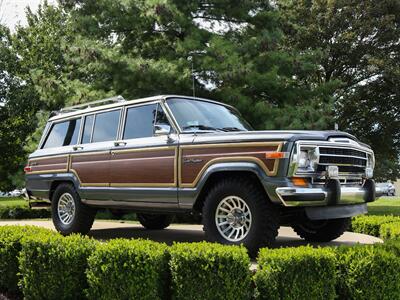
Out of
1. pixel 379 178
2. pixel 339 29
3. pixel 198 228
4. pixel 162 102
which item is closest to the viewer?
pixel 162 102

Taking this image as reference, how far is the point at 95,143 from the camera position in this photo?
8.16 metres

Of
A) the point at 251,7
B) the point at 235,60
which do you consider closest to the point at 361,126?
the point at 251,7

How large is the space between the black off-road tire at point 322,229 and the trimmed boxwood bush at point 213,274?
2598 mm

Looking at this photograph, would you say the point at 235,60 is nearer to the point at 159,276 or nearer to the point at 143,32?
the point at 143,32

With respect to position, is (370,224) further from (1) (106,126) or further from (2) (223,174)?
(1) (106,126)

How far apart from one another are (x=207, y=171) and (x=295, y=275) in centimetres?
174

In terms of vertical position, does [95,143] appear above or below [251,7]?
below

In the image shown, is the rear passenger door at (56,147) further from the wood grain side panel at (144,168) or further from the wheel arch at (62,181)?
the wood grain side panel at (144,168)

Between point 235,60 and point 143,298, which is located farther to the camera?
point 235,60

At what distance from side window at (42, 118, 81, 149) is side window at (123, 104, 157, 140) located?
1428 mm

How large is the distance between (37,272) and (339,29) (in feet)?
60.7

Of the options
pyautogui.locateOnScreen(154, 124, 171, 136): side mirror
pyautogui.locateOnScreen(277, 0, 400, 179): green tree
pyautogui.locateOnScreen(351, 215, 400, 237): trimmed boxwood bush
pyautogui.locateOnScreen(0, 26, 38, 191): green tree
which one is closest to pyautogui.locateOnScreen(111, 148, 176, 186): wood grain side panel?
pyautogui.locateOnScreen(154, 124, 171, 136): side mirror

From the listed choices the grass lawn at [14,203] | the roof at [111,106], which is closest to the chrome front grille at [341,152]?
the roof at [111,106]

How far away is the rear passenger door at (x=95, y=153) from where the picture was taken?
7793 millimetres
